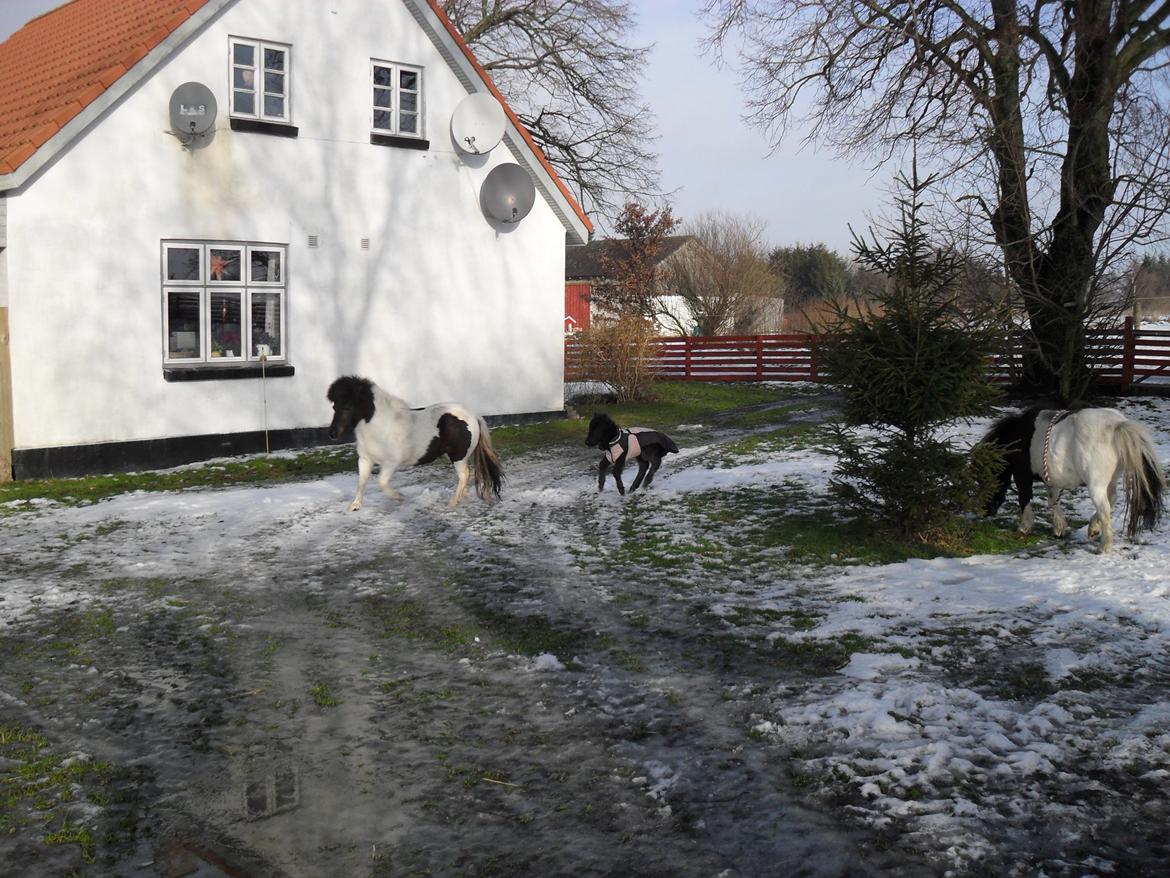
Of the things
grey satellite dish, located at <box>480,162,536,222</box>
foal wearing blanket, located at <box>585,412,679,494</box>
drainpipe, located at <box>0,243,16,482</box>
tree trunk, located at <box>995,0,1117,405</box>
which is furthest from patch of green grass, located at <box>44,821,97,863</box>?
tree trunk, located at <box>995,0,1117,405</box>

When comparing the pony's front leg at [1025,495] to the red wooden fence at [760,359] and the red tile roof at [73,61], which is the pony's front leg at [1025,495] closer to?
the red tile roof at [73,61]

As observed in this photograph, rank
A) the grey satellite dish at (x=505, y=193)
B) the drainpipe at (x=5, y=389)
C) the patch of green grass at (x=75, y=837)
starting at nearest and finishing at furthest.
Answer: the patch of green grass at (x=75, y=837) → the drainpipe at (x=5, y=389) → the grey satellite dish at (x=505, y=193)

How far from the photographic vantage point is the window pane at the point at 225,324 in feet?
50.1

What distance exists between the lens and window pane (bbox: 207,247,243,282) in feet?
49.9

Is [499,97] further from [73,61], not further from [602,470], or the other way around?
[602,470]

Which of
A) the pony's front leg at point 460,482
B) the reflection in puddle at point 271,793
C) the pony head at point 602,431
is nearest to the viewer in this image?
the reflection in puddle at point 271,793

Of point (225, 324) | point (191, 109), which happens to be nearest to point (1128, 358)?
point (225, 324)

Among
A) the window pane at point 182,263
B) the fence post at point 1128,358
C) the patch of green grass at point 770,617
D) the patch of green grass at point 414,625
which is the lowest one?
the patch of green grass at point 414,625

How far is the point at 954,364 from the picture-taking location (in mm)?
8914

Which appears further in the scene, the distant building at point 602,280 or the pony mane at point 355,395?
the distant building at point 602,280

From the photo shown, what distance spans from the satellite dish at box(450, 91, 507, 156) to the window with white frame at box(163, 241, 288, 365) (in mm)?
3686

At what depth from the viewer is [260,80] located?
1555 cm

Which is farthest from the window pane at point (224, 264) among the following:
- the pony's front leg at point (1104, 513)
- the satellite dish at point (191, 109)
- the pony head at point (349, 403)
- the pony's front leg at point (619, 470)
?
the pony's front leg at point (1104, 513)

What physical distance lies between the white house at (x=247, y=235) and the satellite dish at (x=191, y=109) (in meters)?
0.06
